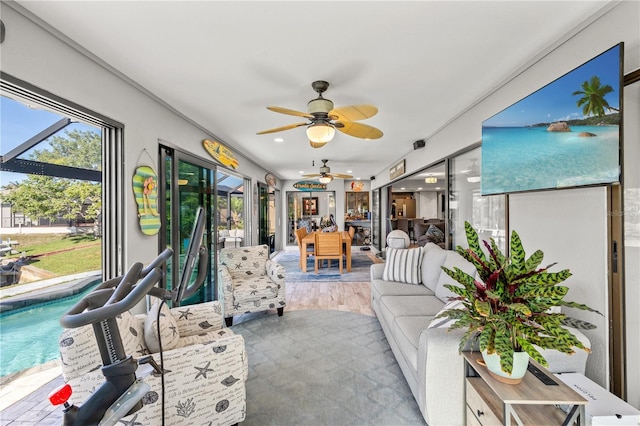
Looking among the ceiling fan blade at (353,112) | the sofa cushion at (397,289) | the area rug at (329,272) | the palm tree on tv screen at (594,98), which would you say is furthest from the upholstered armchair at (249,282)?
the palm tree on tv screen at (594,98)

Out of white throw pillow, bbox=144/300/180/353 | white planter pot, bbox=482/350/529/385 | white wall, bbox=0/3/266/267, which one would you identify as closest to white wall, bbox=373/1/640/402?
white planter pot, bbox=482/350/529/385

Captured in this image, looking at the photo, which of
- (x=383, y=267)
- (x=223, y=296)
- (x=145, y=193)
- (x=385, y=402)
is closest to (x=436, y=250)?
(x=383, y=267)

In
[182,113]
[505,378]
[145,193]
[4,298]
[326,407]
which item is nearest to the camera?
[505,378]

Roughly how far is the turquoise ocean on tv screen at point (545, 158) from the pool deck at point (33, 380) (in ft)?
11.3

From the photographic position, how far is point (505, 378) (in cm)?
123

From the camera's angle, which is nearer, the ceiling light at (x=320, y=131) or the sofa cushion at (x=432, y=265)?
the ceiling light at (x=320, y=131)

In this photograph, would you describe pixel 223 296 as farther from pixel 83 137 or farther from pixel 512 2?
pixel 512 2

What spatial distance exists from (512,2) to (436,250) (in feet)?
7.67

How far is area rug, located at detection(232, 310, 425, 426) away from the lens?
176 cm

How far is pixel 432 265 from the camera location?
2.98 metres

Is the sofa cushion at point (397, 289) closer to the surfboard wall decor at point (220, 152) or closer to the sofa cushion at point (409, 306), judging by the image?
the sofa cushion at point (409, 306)

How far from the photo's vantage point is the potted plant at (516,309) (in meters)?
1.14

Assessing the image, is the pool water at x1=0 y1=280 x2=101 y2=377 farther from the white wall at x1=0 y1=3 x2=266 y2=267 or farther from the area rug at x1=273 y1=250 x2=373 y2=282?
the area rug at x1=273 y1=250 x2=373 y2=282

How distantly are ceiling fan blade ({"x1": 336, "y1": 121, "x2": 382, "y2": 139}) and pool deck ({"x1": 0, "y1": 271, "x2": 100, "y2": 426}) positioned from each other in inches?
99.8
